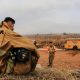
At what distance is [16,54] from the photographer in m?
5.41

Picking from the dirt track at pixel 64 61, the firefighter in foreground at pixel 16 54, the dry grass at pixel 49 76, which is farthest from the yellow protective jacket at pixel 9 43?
the dirt track at pixel 64 61

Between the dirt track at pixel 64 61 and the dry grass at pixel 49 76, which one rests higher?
the dry grass at pixel 49 76

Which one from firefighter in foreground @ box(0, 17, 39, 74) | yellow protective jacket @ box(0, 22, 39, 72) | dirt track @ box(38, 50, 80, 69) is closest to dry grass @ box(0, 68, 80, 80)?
firefighter in foreground @ box(0, 17, 39, 74)

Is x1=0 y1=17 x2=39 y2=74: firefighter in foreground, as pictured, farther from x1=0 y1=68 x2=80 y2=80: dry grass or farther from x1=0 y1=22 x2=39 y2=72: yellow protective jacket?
x1=0 y1=68 x2=80 y2=80: dry grass

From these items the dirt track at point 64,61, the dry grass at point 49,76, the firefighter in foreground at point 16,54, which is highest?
the firefighter in foreground at point 16,54

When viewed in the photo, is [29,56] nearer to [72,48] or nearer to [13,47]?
[13,47]

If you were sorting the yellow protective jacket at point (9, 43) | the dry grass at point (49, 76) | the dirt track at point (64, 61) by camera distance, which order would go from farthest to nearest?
the dirt track at point (64, 61), the yellow protective jacket at point (9, 43), the dry grass at point (49, 76)

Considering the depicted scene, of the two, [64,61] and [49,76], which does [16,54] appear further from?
[64,61]

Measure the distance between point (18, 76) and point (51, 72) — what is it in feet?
2.43

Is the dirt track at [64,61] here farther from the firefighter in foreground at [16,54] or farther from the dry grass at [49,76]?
the firefighter in foreground at [16,54]

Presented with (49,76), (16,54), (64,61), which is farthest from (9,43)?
(64,61)

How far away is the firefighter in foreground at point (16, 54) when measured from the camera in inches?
208

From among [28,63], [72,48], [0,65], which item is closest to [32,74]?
[28,63]

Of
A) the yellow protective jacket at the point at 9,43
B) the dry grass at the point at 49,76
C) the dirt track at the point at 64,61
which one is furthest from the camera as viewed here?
the dirt track at the point at 64,61
